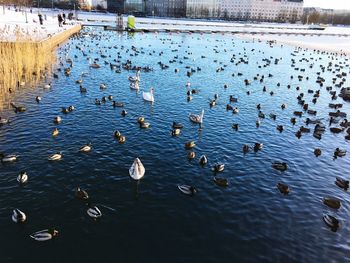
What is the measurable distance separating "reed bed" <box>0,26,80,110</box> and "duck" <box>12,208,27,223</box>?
18.9 meters

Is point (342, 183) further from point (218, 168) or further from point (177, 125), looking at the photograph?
point (177, 125)

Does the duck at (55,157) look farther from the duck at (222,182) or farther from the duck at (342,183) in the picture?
the duck at (342,183)

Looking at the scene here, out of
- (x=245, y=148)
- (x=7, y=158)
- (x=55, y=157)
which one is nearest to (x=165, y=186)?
(x=55, y=157)

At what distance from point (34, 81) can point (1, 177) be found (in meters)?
25.3

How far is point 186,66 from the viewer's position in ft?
201

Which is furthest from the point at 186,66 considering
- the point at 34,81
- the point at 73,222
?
the point at 73,222

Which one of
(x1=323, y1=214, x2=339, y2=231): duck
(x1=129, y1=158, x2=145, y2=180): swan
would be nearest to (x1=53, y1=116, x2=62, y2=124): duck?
(x1=129, y1=158, x2=145, y2=180): swan

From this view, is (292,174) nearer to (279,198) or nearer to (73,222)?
(279,198)

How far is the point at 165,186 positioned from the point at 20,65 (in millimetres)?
30068

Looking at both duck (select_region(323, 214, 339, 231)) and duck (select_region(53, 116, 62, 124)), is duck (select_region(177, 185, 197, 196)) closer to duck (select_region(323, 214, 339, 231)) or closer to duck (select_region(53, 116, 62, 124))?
duck (select_region(323, 214, 339, 231))

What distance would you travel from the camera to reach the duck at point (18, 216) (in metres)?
17.5

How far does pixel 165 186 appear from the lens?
22.3 metres

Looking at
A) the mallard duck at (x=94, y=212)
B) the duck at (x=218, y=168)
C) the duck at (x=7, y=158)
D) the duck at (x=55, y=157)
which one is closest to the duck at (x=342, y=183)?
the duck at (x=218, y=168)

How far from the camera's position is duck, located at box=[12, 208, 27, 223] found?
1755 centimetres
